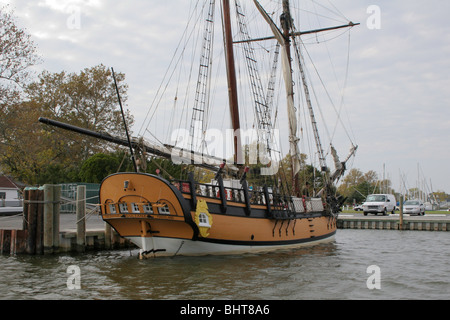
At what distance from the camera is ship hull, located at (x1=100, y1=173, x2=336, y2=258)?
1377 centimetres

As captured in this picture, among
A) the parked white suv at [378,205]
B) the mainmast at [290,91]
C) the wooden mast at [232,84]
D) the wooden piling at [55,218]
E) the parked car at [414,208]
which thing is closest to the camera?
the wooden piling at [55,218]

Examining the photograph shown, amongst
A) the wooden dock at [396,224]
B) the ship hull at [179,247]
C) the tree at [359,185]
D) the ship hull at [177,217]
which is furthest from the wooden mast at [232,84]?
the tree at [359,185]

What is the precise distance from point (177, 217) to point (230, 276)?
2.87 meters

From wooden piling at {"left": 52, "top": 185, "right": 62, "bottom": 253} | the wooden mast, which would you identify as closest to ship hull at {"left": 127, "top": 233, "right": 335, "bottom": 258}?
wooden piling at {"left": 52, "top": 185, "right": 62, "bottom": 253}

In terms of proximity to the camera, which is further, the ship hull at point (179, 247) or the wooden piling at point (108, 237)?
the wooden piling at point (108, 237)

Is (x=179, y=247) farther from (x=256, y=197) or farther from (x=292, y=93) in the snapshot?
(x=292, y=93)

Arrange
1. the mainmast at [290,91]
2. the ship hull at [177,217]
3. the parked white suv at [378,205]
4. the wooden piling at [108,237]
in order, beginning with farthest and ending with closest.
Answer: the parked white suv at [378,205] → the mainmast at [290,91] → the wooden piling at [108,237] → the ship hull at [177,217]

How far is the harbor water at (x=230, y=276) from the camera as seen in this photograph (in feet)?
32.7

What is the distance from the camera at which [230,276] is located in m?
11.8

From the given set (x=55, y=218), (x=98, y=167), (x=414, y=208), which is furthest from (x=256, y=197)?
(x=414, y=208)

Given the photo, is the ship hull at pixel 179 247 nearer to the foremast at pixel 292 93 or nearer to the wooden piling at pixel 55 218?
the wooden piling at pixel 55 218

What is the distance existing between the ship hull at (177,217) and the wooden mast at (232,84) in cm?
300

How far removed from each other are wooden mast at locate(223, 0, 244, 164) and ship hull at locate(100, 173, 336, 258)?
300 centimetres

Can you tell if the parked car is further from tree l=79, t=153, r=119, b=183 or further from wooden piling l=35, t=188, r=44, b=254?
wooden piling l=35, t=188, r=44, b=254
